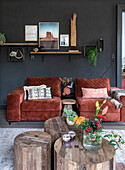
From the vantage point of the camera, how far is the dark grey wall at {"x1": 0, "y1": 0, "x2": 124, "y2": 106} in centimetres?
440

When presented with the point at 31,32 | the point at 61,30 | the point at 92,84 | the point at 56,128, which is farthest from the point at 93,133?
the point at 31,32

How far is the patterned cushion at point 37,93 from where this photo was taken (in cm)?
361

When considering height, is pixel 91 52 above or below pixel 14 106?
above

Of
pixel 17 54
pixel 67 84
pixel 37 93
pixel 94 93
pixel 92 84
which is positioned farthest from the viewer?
pixel 17 54

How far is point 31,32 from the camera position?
4434mm

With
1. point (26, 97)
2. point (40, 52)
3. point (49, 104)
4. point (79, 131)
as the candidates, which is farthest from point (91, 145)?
point (40, 52)

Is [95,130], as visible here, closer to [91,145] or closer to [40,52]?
[91,145]

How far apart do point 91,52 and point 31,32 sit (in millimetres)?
1577

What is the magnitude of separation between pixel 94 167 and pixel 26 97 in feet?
8.12

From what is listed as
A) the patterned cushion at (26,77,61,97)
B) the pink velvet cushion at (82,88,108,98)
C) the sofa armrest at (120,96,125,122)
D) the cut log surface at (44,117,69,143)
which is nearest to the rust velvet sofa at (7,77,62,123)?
the patterned cushion at (26,77,61,97)

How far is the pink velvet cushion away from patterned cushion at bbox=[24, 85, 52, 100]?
77 centimetres

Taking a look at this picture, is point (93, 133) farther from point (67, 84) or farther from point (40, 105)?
point (67, 84)

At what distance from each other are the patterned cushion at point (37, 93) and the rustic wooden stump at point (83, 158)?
6.90ft

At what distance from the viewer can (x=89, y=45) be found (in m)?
4.42
